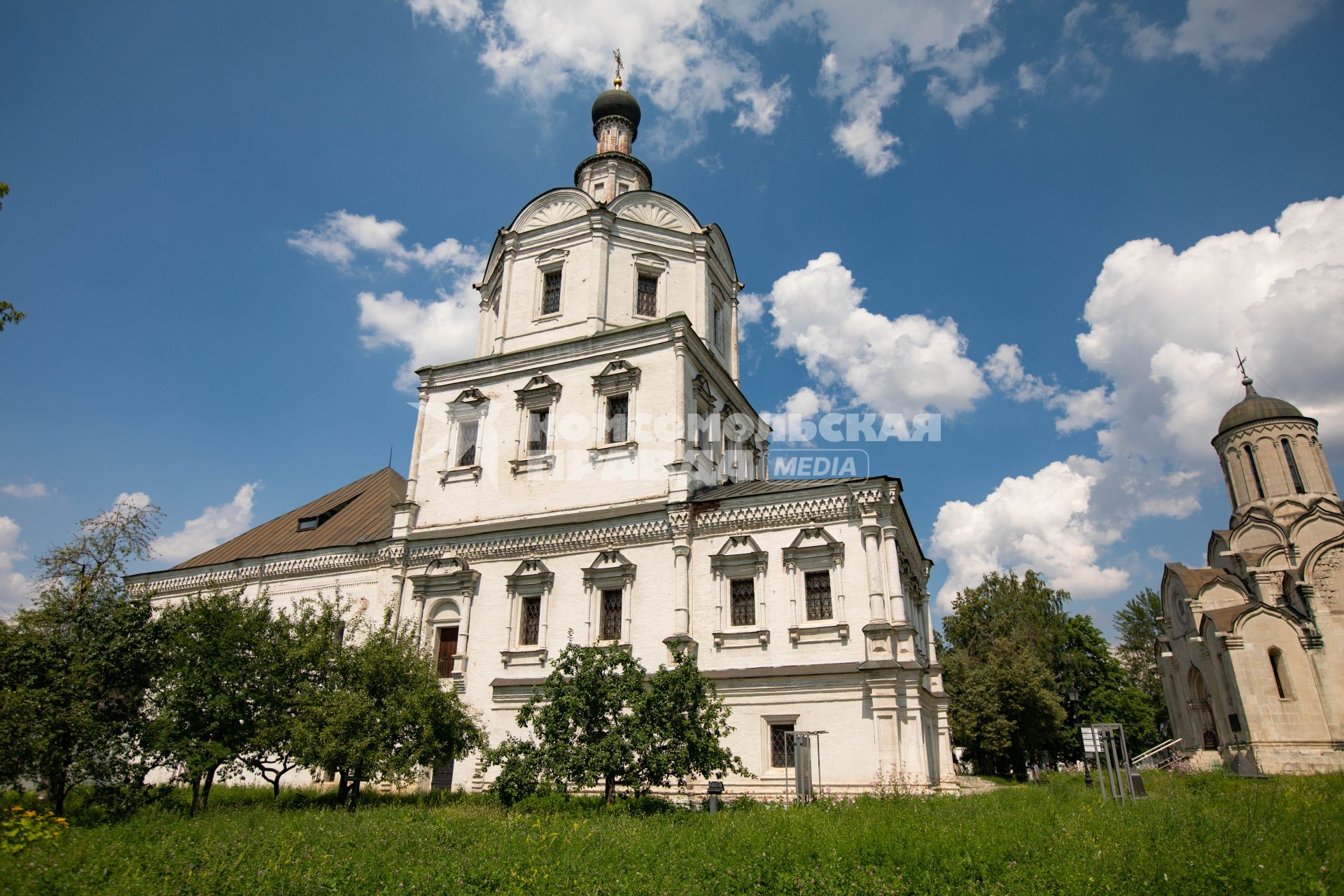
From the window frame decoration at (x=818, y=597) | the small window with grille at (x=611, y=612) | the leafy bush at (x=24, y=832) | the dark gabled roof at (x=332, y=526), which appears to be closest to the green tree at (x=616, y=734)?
the window frame decoration at (x=818, y=597)

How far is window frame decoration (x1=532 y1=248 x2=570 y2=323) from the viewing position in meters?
26.5

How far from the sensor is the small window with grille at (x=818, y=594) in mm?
19578

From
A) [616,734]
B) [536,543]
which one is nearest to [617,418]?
[536,543]

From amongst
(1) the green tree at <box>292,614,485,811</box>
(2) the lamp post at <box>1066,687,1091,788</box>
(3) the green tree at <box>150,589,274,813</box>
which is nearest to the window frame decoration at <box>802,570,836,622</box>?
(1) the green tree at <box>292,614,485,811</box>

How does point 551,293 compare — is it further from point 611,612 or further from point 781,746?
point 781,746

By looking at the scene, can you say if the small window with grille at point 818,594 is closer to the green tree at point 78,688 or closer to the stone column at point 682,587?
the stone column at point 682,587

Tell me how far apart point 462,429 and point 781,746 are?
1435cm

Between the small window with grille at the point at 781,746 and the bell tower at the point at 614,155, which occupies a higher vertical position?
the bell tower at the point at 614,155

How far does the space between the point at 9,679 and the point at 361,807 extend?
7.39m

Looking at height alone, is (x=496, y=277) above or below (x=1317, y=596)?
above

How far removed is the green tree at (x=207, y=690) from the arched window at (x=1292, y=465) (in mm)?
43603

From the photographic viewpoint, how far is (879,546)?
63.8ft

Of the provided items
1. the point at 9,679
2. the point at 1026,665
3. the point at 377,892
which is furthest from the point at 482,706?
the point at 1026,665

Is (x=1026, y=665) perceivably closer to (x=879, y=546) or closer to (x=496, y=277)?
(x=879, y=546)
